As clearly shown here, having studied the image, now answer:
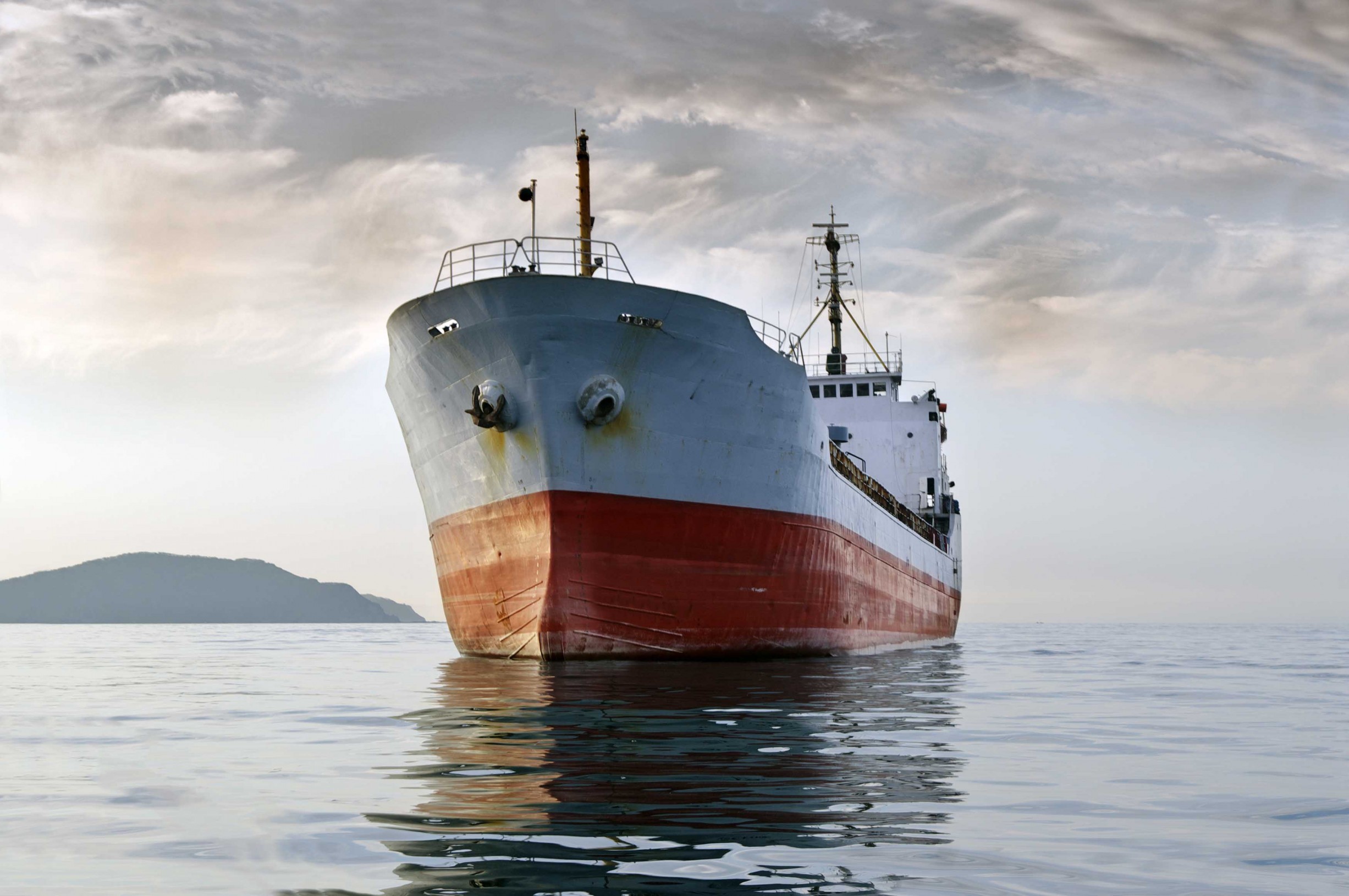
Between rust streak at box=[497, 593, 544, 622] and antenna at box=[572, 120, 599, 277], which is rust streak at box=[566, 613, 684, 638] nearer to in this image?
rust streak at box=[497, 593, 544, 622]

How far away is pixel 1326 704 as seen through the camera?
13219 mm

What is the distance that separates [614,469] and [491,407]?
83.5 inches

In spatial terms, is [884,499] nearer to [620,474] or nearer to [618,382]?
[620,474]

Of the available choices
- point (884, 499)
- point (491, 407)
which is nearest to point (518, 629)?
point (491, 407)

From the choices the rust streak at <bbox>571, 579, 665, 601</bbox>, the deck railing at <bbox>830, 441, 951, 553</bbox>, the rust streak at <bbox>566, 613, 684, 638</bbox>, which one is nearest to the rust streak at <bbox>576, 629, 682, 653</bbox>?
the rust streak at <bbox>566, 613, 684, 638</bbox>

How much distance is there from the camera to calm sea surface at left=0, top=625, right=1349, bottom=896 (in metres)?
4.48

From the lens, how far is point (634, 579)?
17344mm

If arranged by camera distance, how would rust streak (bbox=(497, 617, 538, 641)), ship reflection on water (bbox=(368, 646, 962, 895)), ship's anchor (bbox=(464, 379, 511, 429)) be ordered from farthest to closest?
rust streak (bbox=(497, 617, 538, 641)) → ship's anchor (bbox=(464, 379, 511, 429)) → ship reflection on water (bbox=(368, 646, 962, 895))

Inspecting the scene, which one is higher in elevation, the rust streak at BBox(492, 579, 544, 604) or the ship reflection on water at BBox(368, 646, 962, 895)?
the rust streak at BBox(492, 579, 544, 604)

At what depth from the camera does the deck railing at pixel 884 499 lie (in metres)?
24.7

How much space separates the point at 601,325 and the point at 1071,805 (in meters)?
12.2

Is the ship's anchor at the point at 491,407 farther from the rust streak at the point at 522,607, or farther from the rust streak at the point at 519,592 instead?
the rust streak at the point at 522,607

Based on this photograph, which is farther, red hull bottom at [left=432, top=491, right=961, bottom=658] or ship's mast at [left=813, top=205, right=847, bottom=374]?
ship's mast at [left=813, top=205, right=847, bottom=374]

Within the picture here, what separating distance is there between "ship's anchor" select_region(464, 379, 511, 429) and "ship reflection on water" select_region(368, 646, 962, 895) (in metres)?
5.67
